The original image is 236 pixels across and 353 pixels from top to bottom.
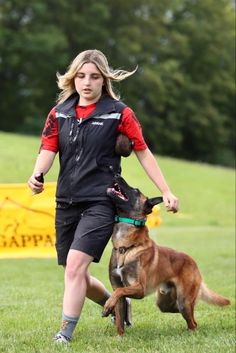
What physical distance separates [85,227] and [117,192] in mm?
350

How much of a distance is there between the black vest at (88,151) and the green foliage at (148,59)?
121ft

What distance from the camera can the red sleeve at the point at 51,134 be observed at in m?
4.82

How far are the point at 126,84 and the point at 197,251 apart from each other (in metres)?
34.4

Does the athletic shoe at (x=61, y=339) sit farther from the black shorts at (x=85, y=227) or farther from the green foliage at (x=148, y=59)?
the green foliage at (x=148, y=59)

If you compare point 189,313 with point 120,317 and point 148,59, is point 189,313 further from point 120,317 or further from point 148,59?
point 148,59

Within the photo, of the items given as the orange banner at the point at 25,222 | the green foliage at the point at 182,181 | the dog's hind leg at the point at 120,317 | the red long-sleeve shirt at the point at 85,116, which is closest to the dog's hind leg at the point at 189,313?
the dog's hind leg at the point at 120,317

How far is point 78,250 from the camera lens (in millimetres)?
4570

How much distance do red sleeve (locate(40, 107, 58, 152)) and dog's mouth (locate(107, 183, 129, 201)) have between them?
540 millimetres

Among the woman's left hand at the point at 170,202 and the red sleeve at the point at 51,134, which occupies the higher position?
the red sleeve at the point at 51,134

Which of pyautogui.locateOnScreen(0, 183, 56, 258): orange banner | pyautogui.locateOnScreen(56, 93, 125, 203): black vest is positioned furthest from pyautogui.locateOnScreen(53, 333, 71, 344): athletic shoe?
pyautogui.locateOnScreen(0, 183, 56, 258): orange banner

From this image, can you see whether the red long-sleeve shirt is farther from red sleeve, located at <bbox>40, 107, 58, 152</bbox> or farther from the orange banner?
the orange banner

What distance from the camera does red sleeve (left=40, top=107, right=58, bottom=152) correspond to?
4816 millimetres

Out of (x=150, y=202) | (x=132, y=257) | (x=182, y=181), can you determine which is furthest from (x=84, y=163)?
(x=182, y=181)

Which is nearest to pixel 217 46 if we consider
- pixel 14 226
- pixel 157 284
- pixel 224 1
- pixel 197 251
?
pixel 224 1
